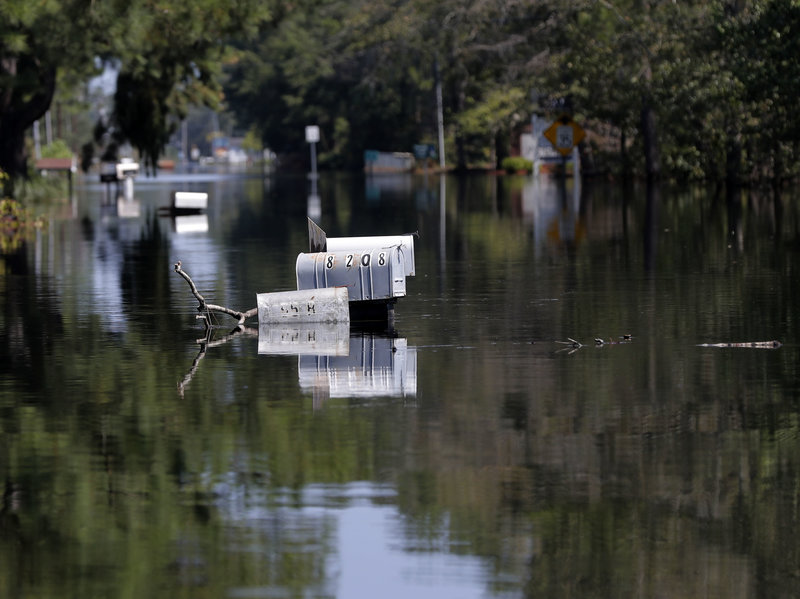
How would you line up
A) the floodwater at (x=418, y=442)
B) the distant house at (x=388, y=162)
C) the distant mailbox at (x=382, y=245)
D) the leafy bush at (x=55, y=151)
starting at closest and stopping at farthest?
the floodwater at (x=418, y=442) < the distant mailbox at (x=382, y=245) < the leafy bush at (x=55, y=151) < the distant house at (x=388, y=162)

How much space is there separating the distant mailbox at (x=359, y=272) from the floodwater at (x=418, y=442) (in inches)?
19.6

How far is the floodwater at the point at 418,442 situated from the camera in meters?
7.95

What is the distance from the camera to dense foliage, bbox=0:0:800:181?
42938 millimetres

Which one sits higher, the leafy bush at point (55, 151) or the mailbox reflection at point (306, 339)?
the leafy bush at point (55, 151)

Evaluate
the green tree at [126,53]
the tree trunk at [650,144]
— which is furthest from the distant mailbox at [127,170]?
the tree trunk at [650,144]

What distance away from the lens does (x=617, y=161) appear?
70562 mm

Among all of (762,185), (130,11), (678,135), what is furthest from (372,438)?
(678,135)

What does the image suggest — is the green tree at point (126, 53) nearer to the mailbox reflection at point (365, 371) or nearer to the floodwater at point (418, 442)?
the floodwater at point (418, 442)

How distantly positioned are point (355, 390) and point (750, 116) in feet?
144

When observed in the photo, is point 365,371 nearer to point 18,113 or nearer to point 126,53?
point 126,53

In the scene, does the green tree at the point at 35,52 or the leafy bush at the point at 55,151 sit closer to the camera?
the green tree at the point at 35,52

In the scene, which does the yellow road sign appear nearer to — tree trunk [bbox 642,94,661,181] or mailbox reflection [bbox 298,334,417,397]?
tree trunk [bbox 642,94,661,181]

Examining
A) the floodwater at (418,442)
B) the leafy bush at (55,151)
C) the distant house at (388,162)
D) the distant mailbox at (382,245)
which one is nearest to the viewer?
the floodwater at (418,442)

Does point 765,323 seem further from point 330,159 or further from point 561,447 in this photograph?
point 330,159
